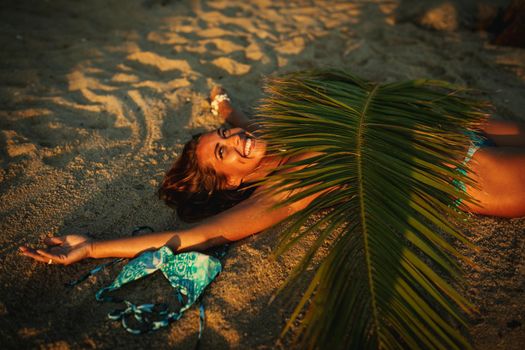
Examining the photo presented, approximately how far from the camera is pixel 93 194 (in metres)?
2.15

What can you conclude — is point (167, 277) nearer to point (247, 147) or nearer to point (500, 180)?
point (247, 147)

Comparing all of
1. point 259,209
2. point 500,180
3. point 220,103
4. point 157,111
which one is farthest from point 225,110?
point 500,180

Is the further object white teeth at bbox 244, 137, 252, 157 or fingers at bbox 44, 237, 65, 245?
white teeth at bbox 244, 137, 252, 157

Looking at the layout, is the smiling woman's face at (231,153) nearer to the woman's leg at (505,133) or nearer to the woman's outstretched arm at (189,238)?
the woman's outstretched arm at (189,238)

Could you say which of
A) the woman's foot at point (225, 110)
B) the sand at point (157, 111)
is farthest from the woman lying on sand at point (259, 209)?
the woman's foot at point (225, 110)

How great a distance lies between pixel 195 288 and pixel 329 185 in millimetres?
880

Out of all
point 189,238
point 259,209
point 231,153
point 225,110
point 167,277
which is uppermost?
point 225,110

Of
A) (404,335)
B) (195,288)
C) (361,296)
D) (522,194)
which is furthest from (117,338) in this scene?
(522,194)

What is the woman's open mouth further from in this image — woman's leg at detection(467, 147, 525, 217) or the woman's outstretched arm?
woman's leg at detection(467, 147, 525, 217)

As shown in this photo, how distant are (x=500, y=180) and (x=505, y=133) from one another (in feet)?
1.67

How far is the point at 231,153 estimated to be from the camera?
80.7 inches

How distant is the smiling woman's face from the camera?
2037 millimetres

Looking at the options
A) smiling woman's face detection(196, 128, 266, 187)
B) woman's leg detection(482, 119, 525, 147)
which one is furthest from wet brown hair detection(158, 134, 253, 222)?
woman's leg detection(482, 119, 525, 147)

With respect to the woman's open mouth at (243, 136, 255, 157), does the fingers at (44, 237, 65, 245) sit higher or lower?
lower
